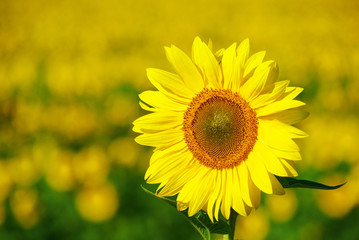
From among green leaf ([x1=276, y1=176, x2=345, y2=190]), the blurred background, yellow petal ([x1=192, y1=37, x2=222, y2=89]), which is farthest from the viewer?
the blurred background

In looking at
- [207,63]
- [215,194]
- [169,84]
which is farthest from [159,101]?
[215,194]

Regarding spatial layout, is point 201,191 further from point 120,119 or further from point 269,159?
point 120,119

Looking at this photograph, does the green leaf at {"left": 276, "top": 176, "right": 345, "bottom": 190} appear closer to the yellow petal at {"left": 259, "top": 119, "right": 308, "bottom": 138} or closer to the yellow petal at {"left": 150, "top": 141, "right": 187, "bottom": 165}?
the yellow petal at {"left": 259, "top": 119, "right": 308, "bottom": 138}

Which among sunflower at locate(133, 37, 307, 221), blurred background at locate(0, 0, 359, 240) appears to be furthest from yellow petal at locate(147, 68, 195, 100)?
blurred background at locate(0, 0, 359, 240)

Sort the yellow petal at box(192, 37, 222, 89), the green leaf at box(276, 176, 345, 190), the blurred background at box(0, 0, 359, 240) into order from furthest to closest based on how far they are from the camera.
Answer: the blurred background at box(0, 0, 359, 240), the yellow petal at box(192, 37, 222, 89), the green leaf at box(276, 176, 345, 190)

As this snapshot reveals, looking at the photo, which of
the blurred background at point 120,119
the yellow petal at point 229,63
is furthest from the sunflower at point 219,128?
the blurred background at point 120,119

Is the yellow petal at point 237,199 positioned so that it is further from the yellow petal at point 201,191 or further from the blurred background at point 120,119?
the blurred background at point 120,119
